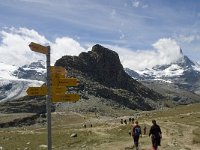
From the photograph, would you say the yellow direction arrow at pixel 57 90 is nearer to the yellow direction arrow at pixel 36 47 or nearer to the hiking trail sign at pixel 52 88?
the hiking trail sign at pixel 52 88

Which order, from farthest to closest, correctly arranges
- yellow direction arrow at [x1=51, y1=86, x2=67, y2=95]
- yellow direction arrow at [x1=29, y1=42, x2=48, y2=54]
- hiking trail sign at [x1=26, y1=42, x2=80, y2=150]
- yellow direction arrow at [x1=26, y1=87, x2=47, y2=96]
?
yellow direction arrow at [x1=26, y1=87, x2=47, y2=96] → yellow direction arrow at [x1=51, y1=86, x2=67, y2=95] → hiking trail sign at [x1=26, y1=42, x2=80, y2=150] → yellow direction arrow at [x1=29, y1=42, x2=48, y2=54]

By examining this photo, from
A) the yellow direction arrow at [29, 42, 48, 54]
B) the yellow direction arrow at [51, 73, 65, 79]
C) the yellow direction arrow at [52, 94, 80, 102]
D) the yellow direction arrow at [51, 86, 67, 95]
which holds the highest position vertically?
the yellow direction arrow at [29, 42, 48, 54]

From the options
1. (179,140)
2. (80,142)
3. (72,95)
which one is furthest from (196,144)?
(72,95)

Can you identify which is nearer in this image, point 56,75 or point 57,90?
point 57,90

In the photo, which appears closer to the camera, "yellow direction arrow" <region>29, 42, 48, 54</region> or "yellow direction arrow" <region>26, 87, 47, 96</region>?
"yellow direction arrow" <region>29, 42, 48, 54</region>

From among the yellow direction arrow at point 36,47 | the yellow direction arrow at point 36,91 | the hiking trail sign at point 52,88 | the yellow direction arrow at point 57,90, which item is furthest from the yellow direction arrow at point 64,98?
the yellow direction arrow at point 36,47

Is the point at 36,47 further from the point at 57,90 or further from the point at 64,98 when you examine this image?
the point at 64,98

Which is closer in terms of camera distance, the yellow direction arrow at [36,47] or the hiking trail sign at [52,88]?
the yellow direction arrow at [36,47]

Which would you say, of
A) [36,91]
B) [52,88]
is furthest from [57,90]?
[36,91]

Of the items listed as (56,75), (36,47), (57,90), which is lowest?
(57,90)

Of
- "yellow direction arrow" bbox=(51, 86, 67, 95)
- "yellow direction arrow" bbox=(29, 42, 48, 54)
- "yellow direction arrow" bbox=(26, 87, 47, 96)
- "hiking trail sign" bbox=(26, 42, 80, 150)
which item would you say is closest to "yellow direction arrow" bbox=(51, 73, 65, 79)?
"hiking trail sign" bbox=(26, 42, 80, 150)

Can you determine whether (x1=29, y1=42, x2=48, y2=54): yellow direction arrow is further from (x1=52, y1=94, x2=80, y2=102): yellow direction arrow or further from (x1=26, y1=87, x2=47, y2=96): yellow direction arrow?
(x1=52, y1=94, x2=80, y2=102): yellow direction arrow

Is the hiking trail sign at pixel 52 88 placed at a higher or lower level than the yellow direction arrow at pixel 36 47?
lower

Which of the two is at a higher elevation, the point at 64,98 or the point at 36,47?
the point at 36,47
